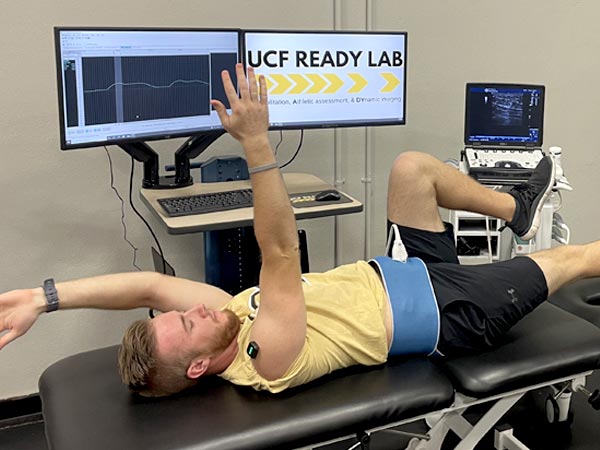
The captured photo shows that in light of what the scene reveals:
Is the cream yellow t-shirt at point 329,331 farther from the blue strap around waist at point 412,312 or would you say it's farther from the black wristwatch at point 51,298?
the black wristwatch at point 51,298

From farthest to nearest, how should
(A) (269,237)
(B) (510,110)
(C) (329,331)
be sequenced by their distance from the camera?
(B) (510,110)
(C) (329,331)
(A) (269,237)

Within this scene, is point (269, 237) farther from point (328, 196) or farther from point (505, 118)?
point (505, 118)

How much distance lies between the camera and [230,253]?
2367 millimetres

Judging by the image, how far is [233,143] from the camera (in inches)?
104

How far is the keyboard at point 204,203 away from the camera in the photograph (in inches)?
83.5

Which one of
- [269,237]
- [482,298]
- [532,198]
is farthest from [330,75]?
[269,237]

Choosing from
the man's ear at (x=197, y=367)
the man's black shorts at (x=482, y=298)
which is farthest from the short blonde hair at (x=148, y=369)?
the man's black shorts at (x=482, y=298)

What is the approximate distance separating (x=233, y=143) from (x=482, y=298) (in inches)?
45.7

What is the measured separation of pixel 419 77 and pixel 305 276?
1.31m

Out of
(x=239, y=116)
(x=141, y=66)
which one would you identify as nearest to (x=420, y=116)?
(x=141, y=66)

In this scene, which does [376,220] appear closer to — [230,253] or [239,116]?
[230,253]

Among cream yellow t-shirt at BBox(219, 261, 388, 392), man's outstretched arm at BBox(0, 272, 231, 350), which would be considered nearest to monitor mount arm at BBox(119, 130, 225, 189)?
man's outstretched arm at BBox(0, 272, 231, 350)

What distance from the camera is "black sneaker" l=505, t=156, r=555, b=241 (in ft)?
7.18

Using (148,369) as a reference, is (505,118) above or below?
above
